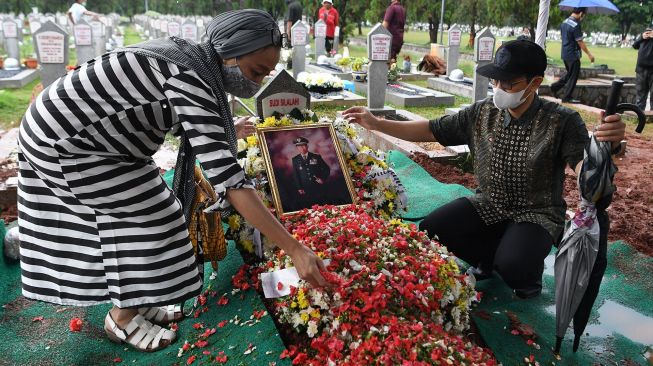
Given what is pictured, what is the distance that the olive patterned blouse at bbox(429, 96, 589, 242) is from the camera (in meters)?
2.84

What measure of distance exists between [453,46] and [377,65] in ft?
19.1

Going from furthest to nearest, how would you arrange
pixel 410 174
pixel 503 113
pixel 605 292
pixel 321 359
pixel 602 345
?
pixel 410 174, pixel 605 292, pixel 503 113, pixel 602 345, pixel 321 359

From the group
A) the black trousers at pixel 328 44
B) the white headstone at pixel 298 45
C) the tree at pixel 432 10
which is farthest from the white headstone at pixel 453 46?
the tree at pixel 432 10

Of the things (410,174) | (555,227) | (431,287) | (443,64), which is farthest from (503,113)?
(443,64)

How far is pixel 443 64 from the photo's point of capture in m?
14.6

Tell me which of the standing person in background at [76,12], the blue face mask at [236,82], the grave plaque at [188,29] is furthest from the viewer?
the grave plaque at [188,29]

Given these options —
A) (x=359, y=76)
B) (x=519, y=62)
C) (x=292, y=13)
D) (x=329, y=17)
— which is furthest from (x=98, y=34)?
(x=519, y=62)

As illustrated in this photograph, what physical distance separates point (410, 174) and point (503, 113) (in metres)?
2.50

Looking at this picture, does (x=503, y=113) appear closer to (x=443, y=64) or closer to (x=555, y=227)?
(x=555, y=227)

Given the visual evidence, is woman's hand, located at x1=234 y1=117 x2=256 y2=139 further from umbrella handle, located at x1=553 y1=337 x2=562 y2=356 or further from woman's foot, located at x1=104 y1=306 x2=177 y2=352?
umbrella handle, located at x1=553 y1=337 x2=562 y2=356

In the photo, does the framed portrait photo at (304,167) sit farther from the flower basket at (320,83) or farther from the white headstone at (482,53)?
the flower basket at (320,83)

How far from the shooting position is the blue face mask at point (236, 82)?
2143mm

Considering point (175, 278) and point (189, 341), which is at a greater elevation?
point (175, 278)

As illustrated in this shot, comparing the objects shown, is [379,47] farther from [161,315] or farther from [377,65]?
[161,315]
